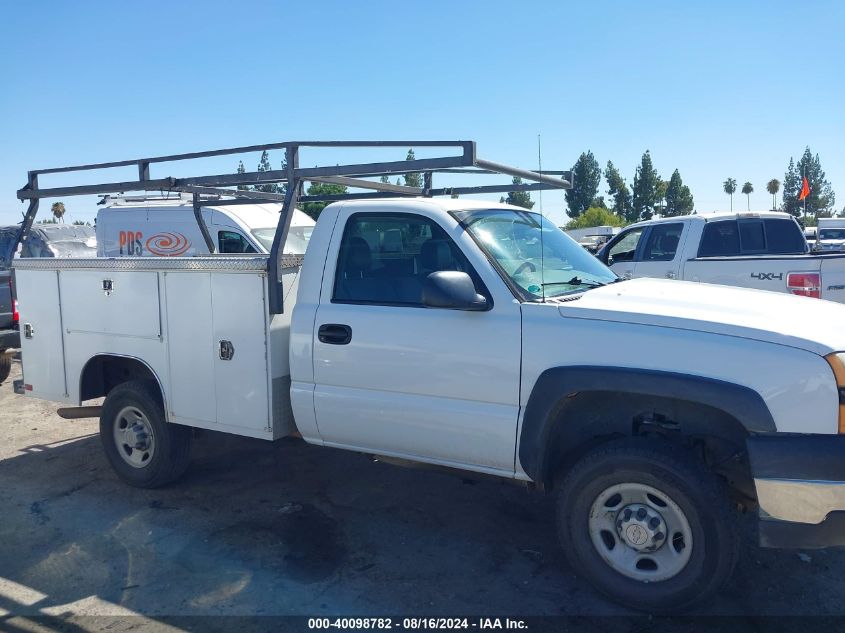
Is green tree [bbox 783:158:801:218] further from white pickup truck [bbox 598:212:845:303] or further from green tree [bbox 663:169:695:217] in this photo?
white pickup truck [bbox 598:212:845:303]

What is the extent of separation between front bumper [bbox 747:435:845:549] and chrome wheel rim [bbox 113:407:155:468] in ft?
13.5

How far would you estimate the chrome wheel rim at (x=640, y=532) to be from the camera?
3.66 m

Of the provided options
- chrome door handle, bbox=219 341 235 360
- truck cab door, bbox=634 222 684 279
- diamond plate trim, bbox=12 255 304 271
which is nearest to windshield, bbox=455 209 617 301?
diamond plate trim, bbox=12 255 304 271

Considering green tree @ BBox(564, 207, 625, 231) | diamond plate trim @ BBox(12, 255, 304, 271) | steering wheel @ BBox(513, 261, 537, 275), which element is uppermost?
green tree @ BBox(564, 207, 625, 231)

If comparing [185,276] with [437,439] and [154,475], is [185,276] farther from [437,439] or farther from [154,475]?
[437,439]

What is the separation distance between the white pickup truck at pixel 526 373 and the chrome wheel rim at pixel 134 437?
109 millimetres

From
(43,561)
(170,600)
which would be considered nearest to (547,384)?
(170,600)

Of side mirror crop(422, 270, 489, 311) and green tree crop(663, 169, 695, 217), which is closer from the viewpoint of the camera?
side mirror crop(422, 270, 489, 311)

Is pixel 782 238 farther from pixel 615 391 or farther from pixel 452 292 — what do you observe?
pixel 452 292

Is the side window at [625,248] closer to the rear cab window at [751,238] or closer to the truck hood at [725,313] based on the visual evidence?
the rear cab window at [751,238]

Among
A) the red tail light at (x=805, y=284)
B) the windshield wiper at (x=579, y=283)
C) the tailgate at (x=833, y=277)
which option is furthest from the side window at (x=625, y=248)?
the windshield wiper at (x=579, y=283)

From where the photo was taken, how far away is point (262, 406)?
4.78 meters

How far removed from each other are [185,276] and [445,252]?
6.32ft

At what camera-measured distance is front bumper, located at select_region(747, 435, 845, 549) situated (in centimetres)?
325
